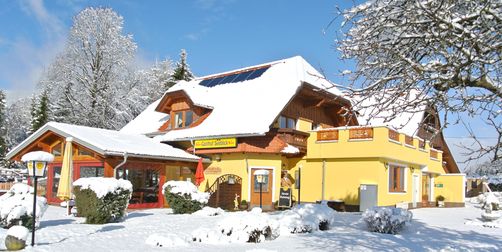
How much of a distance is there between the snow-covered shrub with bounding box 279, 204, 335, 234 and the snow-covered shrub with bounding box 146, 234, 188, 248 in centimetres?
325

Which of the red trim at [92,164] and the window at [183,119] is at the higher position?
the window at [183,119]

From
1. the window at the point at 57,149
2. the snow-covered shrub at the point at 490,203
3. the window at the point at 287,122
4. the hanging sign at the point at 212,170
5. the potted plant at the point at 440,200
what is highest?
the window at the point at 287,122

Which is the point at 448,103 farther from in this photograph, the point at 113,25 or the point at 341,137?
the point at 113,25

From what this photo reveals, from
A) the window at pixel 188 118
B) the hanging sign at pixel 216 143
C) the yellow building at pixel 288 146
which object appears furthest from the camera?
the window at pixel 188 118

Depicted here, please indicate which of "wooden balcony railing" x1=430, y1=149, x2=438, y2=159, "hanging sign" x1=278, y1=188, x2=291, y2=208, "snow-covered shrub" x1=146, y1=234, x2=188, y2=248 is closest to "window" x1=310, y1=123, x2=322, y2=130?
"hanging sign" x1=278, y1=188, x2=291, y2=208

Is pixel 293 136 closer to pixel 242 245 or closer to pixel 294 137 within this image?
pixel 294 137

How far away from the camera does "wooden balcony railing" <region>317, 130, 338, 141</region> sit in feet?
71.6

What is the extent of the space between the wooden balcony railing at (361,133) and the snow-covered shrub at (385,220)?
738cm

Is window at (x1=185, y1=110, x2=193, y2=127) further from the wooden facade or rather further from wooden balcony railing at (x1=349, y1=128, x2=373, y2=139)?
wooden balcony railing at (x1=349, y1=128, x2=373, y2=139)

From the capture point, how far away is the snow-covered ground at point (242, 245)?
10273 mm

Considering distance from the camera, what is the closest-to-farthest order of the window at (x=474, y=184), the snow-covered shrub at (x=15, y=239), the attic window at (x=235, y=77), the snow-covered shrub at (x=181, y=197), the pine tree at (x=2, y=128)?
the snow-covered shrub at (x=15, y=239), the snow-covered shrub at (x=181, y=197), the attic window at (x=235, y=77), the pine tree at (x=2, y=128), the window at (x=474, y=184)

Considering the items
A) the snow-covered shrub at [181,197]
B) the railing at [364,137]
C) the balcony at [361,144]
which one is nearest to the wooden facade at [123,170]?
the snow-covered shrub at [181,197]

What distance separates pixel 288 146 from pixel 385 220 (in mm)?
8580

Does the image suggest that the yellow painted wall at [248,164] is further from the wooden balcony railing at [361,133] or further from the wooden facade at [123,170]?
the wooden balcony railing at [361,133]
